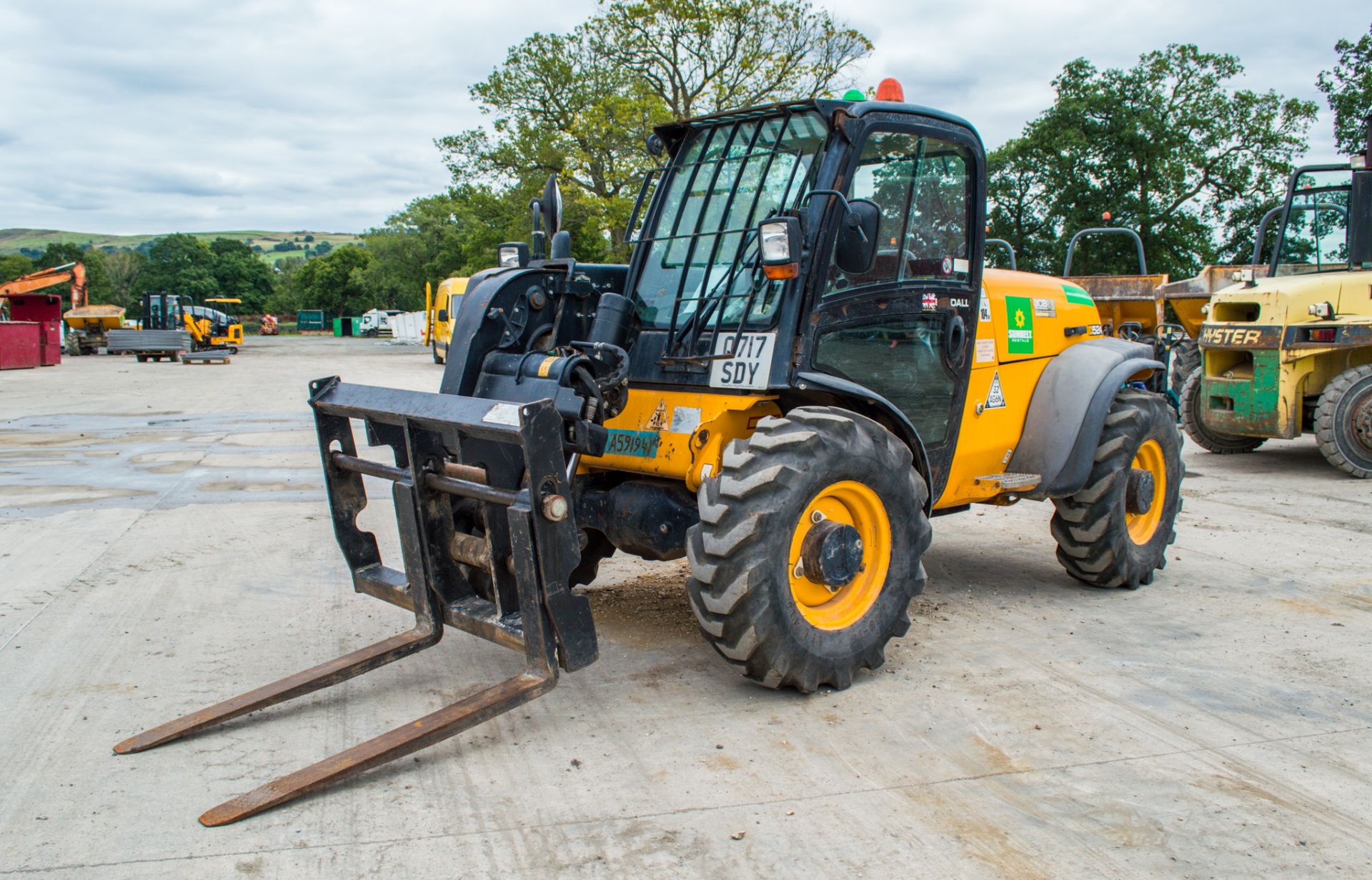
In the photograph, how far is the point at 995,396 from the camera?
18.9 feet

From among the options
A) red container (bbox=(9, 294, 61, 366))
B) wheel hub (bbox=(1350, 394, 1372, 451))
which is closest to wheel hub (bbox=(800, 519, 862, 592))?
wheel hub (bbox=(1350, 394, 1372, 451))

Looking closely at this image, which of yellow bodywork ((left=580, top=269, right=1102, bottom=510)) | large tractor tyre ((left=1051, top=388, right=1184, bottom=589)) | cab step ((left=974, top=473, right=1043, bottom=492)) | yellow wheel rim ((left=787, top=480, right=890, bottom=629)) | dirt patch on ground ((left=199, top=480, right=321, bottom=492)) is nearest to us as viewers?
yellow wheel rim ((left=787, top=480, right=890, bottom=629))

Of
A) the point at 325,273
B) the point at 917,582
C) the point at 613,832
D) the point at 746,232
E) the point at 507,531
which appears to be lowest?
the point at 613,832

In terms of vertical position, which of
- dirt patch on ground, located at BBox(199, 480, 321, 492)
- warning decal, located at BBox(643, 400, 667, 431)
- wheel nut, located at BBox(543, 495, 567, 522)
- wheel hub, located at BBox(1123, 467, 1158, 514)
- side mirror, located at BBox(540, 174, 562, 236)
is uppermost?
side mirror, located at BBox(540, 174, 562, 236)

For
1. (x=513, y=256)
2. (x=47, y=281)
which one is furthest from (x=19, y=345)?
(x=513, y=256)

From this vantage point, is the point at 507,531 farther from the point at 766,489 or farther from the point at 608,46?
the point at 608,46

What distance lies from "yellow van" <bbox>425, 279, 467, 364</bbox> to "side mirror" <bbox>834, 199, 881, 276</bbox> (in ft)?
86.3

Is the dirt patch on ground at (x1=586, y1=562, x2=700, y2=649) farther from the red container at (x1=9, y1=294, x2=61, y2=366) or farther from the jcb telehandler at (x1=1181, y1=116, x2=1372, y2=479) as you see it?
the red container at (x1=9, y1=294, x2=61, y2=366)

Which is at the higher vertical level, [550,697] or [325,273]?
[325,273]

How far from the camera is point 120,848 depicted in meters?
3.14

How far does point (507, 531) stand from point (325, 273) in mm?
98852

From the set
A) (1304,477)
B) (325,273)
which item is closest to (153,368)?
(1304,477)

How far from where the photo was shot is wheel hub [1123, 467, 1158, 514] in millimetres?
6113

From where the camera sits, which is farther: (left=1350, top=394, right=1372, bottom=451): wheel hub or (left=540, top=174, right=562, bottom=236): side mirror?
(left=1350, top=394, right=1372, bottom=451): wheel hub
